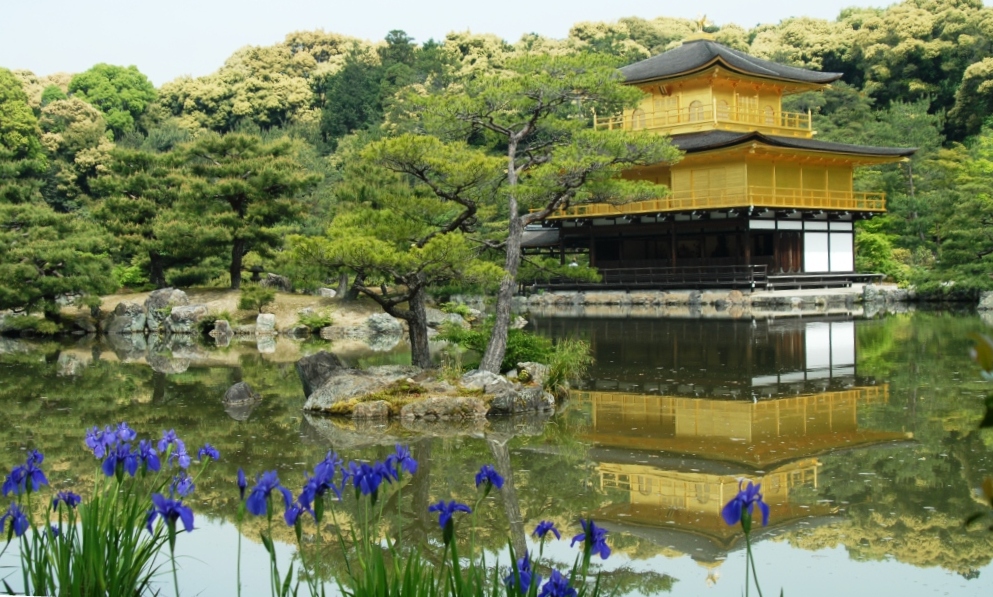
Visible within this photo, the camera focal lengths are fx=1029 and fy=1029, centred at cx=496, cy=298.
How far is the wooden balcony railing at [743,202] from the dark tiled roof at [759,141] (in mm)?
1191

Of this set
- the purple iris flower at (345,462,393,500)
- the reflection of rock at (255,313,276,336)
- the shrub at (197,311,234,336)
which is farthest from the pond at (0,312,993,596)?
the shrub at (197,311,234,336)

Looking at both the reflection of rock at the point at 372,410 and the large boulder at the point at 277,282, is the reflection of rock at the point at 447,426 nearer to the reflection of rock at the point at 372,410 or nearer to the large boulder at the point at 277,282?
the reflection of rock at the point at 372,410

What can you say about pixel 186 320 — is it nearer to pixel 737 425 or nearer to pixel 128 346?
pixel 128 346

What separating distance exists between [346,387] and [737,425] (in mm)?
3854

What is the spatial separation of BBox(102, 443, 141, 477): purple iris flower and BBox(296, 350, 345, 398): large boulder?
7.74 metres

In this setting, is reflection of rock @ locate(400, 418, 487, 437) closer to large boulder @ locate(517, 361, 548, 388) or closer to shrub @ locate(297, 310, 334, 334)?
large boulder @ locate(517, 361, 548, 388)

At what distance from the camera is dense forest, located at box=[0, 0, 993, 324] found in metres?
11.1

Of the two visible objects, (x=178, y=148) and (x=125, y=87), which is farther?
(x=125, y=87)

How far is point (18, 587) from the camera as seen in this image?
4594 mm

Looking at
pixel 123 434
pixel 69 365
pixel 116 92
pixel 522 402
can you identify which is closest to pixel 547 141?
pixel 522 402

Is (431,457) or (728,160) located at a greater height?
(728,160)

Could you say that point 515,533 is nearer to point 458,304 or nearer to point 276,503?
point 276,503

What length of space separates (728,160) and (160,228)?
14.7 m

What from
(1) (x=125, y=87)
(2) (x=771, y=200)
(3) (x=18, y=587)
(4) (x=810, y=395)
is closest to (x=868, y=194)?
(2) (x=771, y=200)
